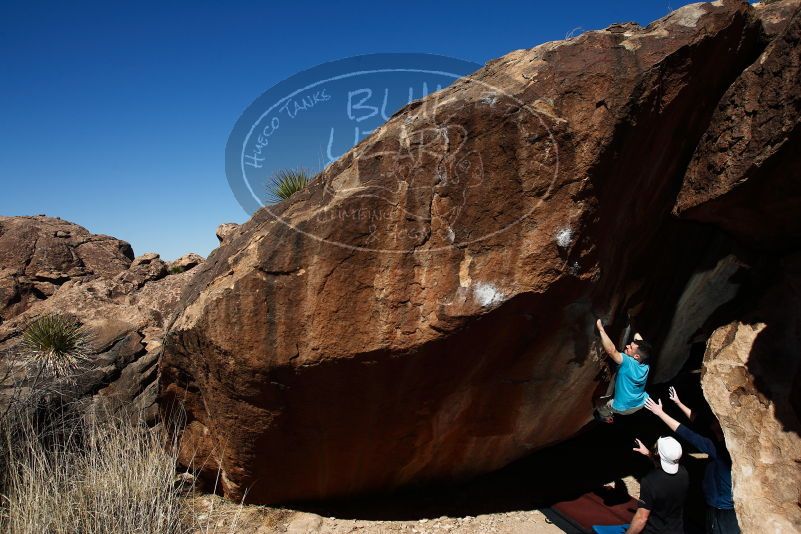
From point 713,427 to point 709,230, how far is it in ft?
5.94

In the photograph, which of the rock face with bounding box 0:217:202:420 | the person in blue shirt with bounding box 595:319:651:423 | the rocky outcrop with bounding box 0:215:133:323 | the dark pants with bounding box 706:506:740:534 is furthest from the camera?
the rocky outcrop with bounding box 0:215:133:323

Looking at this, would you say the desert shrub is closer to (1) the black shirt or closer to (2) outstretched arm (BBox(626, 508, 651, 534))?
(2) outstretched arm (BBox(626, 508, 651, 534))

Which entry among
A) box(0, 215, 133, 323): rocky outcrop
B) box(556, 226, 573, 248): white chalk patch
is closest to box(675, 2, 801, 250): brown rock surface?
box(556, 226, 573, 248): white chalk patch

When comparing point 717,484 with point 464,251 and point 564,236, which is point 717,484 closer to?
point 564,236

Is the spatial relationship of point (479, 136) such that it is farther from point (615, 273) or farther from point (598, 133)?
point (615, 273)

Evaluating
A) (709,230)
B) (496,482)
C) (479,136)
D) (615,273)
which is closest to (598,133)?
(479,136)

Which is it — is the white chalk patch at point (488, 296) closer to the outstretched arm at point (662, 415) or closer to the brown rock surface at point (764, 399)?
the outstretched arm at point (662, 415)

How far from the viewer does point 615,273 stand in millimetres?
4164

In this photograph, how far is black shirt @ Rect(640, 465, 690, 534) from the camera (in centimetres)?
365

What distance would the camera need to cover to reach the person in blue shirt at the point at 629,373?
427cm

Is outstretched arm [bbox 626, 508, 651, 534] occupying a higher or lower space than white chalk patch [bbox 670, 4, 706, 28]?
lower

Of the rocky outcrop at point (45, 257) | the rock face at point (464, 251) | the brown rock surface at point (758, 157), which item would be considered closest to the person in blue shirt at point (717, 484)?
the rock face at point (464, 251)

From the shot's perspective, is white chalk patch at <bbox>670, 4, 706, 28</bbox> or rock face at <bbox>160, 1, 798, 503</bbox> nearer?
rock face at <bbox>160, 1, 798, 503</bbox>

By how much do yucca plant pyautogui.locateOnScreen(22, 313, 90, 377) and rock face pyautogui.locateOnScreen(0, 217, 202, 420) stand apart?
0.46ft
